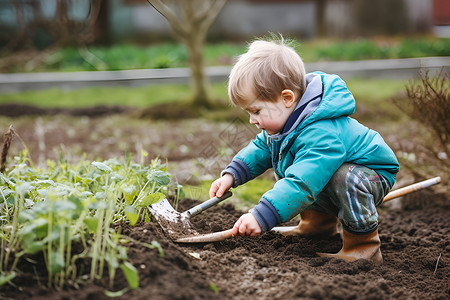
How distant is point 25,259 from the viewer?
6.30 feet

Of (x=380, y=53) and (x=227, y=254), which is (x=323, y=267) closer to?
(x=227, y=254)

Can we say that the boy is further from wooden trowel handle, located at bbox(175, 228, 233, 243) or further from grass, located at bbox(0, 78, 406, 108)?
grass, located at bbox(0, 78, 406, 108)

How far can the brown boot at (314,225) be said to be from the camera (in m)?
2.74

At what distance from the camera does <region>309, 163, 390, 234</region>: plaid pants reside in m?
2.33

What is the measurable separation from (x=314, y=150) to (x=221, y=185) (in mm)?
563

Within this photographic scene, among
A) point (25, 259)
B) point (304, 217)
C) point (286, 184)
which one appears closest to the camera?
point (25, 259)

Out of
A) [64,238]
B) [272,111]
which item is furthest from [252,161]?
[64,238]

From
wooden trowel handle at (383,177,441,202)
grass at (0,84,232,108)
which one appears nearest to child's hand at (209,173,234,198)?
wooden trowel handle at (383,177,441,202)

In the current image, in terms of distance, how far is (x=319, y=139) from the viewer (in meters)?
2.26

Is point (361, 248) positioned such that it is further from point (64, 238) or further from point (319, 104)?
point (64, 238)

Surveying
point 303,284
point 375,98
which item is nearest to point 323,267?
point 303,284

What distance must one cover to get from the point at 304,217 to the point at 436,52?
880cm

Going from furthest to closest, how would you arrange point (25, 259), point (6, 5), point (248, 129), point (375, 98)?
point (6, 5) → point (375, 98) → point (248, 129) → point (25, 259)

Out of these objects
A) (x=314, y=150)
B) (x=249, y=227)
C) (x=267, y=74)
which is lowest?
(x=249, y=227)
